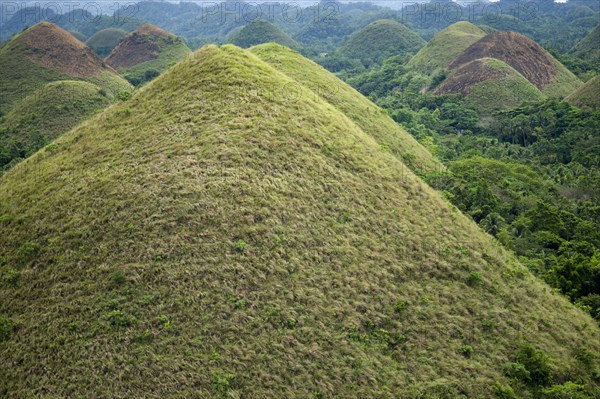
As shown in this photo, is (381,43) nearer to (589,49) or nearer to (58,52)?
(589,49)

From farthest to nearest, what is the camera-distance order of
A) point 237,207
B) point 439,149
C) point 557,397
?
point 439,149, point 237,207, point 557,397

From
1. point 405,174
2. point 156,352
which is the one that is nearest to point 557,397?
point 405,174

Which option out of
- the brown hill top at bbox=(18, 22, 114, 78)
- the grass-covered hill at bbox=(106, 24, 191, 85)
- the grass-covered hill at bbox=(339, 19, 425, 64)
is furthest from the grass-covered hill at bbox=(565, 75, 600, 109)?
the grass-covered hill at bbox=(106, 24, 191, 85)

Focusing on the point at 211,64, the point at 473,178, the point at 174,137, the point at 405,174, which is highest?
the point at 211,64

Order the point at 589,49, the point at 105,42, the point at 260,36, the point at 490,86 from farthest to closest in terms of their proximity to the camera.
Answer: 1. the point at 260,36
2. the point at 105,42
3. the point at 589,49
4. the point at 490,86

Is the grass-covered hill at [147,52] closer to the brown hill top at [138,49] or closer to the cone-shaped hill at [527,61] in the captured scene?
the brown hill top at [138,49]

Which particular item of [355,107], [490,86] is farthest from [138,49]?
[355,107]

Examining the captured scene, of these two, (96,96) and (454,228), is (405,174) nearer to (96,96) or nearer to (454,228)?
(454,228)
